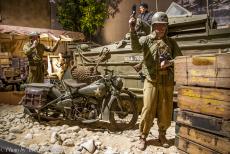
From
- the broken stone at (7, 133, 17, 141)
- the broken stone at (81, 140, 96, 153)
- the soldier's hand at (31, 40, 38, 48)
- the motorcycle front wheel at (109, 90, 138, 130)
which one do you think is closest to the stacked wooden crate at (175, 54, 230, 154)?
the broken stone at (81, 140, 96, 153)

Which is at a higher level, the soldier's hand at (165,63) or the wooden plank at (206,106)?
the soldier's hand at (165,63)

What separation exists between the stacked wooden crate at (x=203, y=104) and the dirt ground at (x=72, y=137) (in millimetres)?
989

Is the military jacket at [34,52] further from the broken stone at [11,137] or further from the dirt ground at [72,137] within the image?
the broken stone at [11,137]

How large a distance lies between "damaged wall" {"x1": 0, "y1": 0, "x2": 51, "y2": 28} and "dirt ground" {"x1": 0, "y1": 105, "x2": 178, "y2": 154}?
38.4ft

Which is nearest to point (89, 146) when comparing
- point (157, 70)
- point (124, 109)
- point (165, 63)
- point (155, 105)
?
point (155, 105)

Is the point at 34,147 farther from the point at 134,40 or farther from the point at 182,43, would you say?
the point at 182,43

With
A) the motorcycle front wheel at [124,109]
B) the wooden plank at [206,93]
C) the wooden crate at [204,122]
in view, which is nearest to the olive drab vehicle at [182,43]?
the motorcycle front wheel at [124,109]

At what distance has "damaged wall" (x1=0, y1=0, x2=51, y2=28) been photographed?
16.8m

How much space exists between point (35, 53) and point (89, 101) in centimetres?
348

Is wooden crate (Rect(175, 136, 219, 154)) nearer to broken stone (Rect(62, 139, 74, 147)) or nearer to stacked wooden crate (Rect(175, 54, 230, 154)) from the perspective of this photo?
stacked wooden crate (Rect(175, 54, 230, 154))

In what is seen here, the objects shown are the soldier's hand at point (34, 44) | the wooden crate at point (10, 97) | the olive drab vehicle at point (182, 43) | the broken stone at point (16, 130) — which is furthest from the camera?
the wooden crate at point (10, 97)

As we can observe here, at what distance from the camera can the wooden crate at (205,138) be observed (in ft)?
10.6

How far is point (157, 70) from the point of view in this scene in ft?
15.3

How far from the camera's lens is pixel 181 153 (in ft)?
12.9
